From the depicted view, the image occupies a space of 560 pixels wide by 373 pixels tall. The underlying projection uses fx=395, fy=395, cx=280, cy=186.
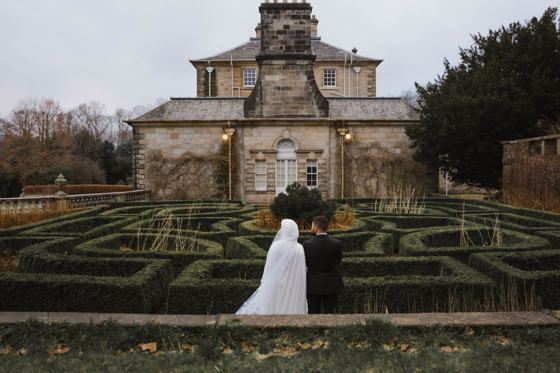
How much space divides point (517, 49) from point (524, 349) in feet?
48.4

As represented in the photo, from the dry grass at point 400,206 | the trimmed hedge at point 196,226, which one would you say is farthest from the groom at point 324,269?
the dry grass at point 400,206

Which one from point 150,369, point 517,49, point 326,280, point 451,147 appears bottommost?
point 150,369

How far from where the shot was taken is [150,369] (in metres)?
2.95

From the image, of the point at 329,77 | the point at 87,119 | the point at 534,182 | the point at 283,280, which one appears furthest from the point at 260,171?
the point at 87,119

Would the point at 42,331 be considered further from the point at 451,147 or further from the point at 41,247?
the point at 451,147

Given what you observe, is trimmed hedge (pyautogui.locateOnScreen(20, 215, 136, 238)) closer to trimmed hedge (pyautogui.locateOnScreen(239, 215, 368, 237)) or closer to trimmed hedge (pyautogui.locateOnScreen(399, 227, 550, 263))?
trimmed hedge (pyautogui.locateOnScreen(239, 215, 368, 237))

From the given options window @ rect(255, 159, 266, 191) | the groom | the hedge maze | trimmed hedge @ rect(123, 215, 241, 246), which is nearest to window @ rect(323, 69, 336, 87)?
window @ rect(255, 159, 266, 191)

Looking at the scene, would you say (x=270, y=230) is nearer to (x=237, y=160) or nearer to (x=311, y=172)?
(x=311, y=172)

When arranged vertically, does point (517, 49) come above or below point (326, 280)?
above

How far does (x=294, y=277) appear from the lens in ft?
14.3

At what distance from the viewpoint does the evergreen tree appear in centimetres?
1411

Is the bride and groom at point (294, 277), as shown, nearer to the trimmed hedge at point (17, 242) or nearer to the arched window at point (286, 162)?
the trimmed hedge at point (17, 242)

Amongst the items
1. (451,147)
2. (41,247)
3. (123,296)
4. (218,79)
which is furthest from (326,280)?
(218,79)

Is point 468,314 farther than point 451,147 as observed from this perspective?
No
